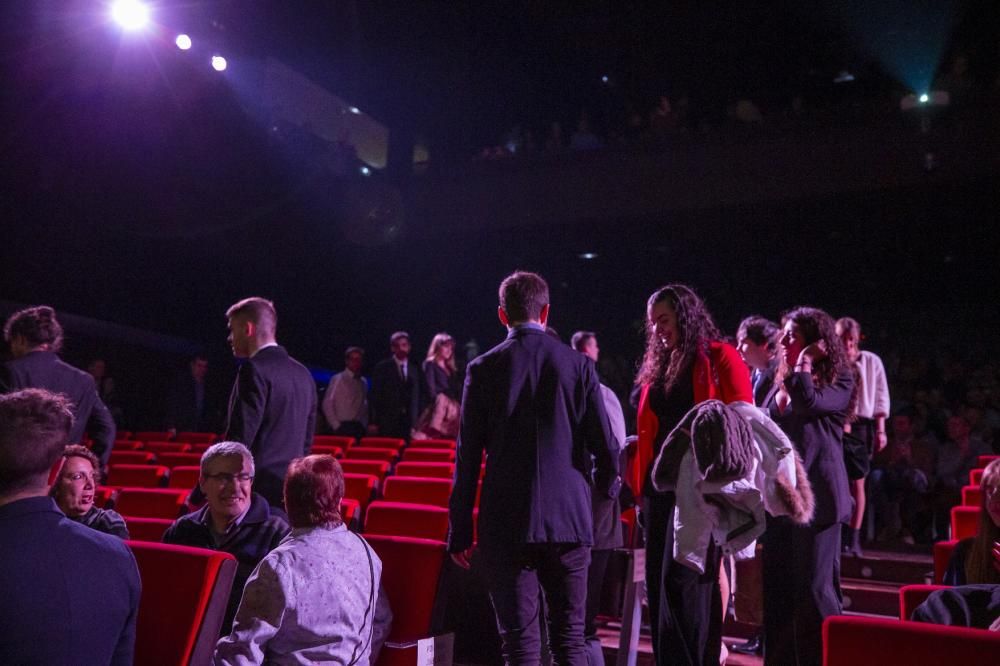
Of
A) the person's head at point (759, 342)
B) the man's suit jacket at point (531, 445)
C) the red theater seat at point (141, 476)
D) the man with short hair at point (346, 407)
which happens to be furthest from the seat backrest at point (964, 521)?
the man with short hair at point (346, 407)

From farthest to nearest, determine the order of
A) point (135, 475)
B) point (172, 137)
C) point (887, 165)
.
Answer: point (172, 137), point (887, 165), point (135, 475)

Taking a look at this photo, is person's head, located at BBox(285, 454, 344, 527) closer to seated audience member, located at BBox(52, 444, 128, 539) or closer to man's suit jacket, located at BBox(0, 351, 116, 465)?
seated audience member, located at BBox(52, 444, 128, 539)

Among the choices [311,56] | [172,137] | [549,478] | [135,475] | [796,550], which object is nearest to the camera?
[549,478]

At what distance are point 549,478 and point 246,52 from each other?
902 cm

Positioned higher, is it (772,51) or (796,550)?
(772,51)

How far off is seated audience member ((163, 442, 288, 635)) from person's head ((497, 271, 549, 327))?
0.91 meters

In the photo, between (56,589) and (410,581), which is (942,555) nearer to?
(410,581)

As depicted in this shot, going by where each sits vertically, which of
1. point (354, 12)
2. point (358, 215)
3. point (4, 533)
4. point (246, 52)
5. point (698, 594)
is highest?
point (354, 12)

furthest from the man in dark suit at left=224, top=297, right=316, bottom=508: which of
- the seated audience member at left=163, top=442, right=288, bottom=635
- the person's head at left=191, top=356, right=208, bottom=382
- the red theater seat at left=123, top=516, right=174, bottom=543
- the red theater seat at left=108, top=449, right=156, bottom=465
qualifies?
the person's head at left=191, top=356, right=208, bottom=382

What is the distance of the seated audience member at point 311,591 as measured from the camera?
69.4 inches

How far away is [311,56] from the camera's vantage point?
34.8 feet

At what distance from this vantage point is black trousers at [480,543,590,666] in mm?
2113

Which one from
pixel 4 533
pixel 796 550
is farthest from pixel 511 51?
pixel 4 533

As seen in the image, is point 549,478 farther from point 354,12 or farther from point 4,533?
point 354,12
